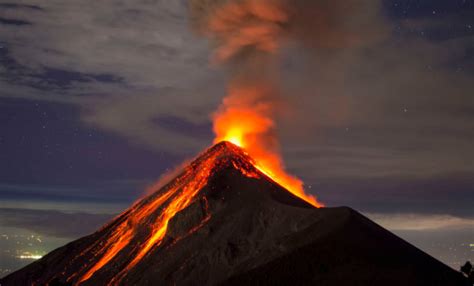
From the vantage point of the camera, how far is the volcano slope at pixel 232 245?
110m

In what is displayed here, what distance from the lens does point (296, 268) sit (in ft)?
368

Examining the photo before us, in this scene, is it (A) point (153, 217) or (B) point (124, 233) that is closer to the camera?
(A) point (153, 217)

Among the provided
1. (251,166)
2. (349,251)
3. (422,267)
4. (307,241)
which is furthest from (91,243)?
(422,267)

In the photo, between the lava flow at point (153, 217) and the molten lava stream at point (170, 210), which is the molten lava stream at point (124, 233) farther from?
the molten lava stream at point (170, 210)

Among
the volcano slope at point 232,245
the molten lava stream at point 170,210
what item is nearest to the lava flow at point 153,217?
the molten lava stream at point 170,210

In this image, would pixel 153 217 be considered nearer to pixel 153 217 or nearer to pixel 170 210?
pixel 153 217

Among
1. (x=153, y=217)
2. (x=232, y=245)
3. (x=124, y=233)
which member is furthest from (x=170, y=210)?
(x=232, y=245)

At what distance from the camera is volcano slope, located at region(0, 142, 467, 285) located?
110 metres

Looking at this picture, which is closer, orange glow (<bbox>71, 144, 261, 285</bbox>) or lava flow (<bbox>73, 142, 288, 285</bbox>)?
lava flow (<bbox>73, 142, 288, 285</bbox>)

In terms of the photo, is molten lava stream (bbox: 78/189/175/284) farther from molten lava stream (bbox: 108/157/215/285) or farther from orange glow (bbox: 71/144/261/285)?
molten lava stream (bbox: 108/157/215/285)

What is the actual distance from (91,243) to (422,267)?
113 m

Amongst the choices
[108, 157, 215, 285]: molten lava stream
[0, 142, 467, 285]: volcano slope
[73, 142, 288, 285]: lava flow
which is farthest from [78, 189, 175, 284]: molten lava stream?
[108, 157, 215, 285]: molten lava stream

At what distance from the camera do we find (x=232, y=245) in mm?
138250

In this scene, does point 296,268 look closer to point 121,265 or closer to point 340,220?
point 340,220
